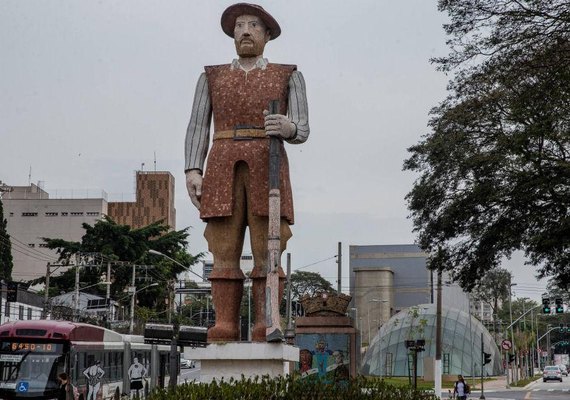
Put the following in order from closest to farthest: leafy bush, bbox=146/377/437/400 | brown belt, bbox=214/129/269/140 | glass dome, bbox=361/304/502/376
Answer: leafy bush, bbox=146/377/437/400 < brown belt, bbox=214/129/269/140 < glass dome, bbox=361/304/502/376

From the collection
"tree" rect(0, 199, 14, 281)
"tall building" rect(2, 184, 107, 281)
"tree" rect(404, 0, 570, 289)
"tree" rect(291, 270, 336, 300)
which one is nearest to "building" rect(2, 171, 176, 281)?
"tall building" rect(2, 184, 107, 281)

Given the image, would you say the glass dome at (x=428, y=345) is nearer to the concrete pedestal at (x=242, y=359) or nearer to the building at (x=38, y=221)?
the building at (x=38, y=221)

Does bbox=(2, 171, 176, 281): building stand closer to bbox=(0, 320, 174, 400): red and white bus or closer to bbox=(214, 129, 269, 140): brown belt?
bbox=(0, 320, 174, 400): red and white bus

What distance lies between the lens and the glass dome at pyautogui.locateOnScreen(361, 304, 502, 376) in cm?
5288

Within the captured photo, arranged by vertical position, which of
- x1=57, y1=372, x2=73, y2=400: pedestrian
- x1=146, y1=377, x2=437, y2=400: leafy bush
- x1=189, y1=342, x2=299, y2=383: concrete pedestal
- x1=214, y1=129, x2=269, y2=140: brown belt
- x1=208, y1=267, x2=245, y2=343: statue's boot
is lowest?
x1=57, y1=372, x2=73, y2=400: pedestrian

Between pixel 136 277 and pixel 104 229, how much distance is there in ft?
10.1

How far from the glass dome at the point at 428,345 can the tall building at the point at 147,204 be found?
1786 inches

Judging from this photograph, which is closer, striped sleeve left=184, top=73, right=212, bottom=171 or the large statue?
the large statue

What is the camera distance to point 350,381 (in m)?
8.73

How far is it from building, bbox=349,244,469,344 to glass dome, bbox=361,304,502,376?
49.8ft

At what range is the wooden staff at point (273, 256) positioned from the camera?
9.43m

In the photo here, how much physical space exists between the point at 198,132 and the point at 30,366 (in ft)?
34.6

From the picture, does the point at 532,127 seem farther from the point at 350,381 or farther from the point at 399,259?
the point at 399,259

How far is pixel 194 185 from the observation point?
1045cm
